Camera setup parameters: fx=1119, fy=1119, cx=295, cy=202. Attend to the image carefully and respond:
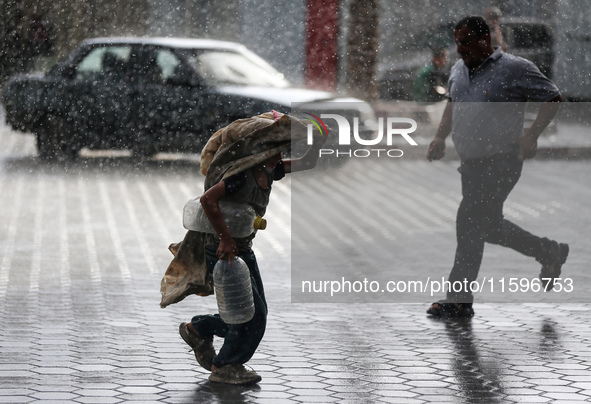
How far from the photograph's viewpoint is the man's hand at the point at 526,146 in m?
6.41

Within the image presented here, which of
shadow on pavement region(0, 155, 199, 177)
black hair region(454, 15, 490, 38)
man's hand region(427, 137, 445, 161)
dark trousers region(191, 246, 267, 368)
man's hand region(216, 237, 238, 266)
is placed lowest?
shadow on pavement region(0, 155, 199, 177)

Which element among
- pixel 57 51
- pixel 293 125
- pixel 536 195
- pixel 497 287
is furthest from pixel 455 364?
pixel 57 51

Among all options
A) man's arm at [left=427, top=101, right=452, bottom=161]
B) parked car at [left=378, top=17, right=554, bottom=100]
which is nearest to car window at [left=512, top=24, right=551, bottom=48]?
parked car at [left=378, top=17, right=554, bottom=100]

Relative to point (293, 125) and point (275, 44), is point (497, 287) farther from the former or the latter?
point (275, 44)

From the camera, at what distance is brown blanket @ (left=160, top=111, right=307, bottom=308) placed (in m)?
4.90

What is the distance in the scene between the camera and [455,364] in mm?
5418

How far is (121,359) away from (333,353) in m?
1.07

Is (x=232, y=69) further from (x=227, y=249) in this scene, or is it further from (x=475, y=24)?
(x=227, y=249)

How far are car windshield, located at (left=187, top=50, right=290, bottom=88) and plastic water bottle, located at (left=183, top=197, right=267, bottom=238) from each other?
30.5ft

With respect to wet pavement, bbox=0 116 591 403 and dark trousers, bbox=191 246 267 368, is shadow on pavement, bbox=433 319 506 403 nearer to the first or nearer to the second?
wet pavement, bbox=0 116 591 403

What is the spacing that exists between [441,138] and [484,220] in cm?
57

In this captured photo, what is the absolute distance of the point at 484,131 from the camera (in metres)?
6.51

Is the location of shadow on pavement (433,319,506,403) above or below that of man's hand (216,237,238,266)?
below

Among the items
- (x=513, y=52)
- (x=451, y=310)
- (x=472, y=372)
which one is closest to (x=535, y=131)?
(x=451, y=310)
